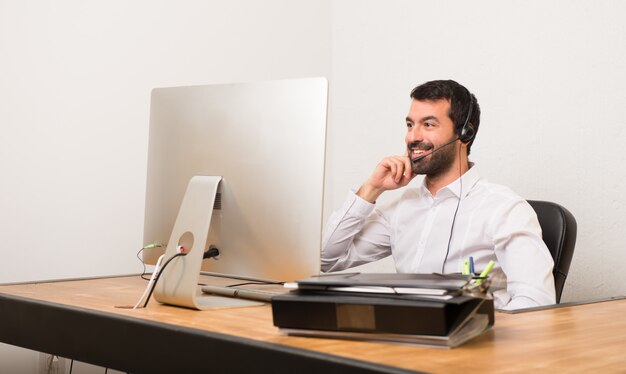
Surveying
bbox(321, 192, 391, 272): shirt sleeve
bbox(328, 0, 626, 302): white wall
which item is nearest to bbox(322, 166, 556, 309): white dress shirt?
bbox(321, 192, 391, 272): shirt sleeve

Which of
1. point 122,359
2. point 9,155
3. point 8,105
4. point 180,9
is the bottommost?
point 122,359

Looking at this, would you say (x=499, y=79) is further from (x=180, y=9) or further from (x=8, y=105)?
(x=8, y=105)

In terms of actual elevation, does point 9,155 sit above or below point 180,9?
below

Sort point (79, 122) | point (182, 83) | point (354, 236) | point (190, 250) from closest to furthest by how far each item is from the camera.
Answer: point (190, 250)
point (354, 236)
point (79, 122)
point (182, 83)

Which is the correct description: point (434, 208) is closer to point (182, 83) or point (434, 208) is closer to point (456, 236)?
point (456, 236)

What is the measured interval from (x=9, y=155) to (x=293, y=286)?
169cm

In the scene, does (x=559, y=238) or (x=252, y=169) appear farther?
(x=559, y=238)

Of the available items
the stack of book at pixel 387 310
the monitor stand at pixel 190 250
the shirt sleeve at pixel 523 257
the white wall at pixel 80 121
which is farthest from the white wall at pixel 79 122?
the stack of book at pixel 387 310

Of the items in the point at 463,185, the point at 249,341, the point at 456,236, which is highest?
the point at 463,185

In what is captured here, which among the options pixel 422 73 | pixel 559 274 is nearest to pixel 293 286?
pixel 559 274

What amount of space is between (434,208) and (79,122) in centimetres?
129

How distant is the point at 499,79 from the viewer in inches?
113

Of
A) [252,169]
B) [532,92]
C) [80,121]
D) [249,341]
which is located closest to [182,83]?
[80,121]

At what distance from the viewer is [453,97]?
227 cm
